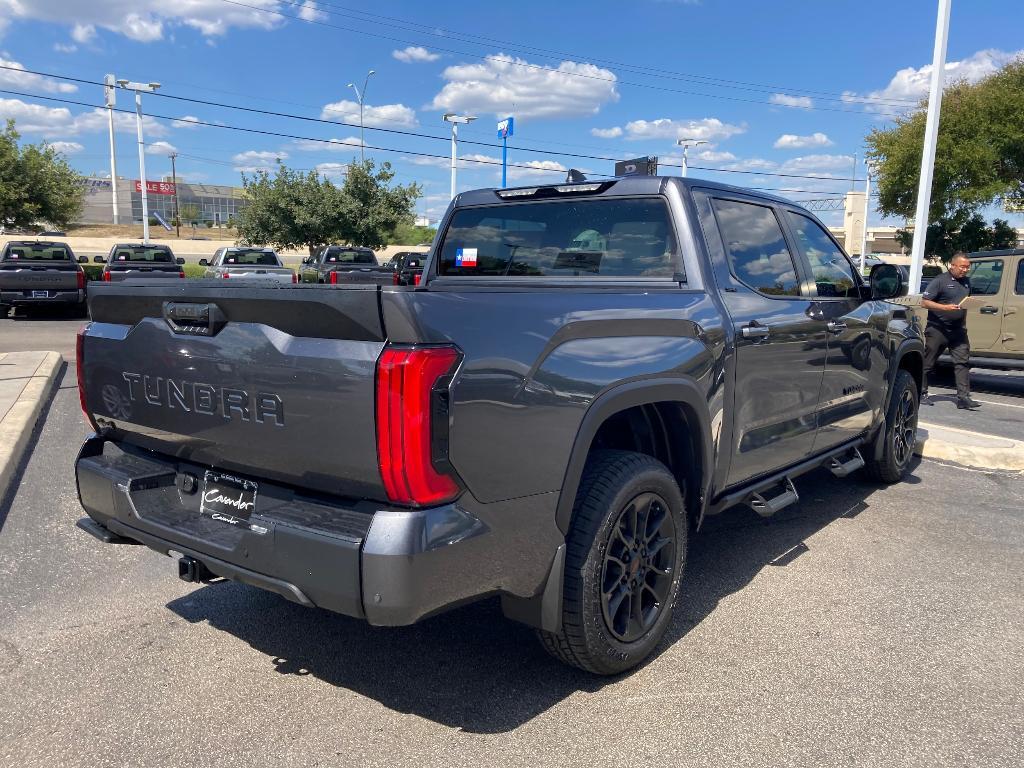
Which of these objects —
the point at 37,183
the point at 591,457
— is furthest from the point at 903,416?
the point at 37,183

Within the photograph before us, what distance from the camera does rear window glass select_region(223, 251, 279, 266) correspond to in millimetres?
21109

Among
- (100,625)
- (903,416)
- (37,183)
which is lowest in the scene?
(100,625)

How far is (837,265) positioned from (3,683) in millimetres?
4772

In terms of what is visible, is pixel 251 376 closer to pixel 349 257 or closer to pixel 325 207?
pixel 349 257

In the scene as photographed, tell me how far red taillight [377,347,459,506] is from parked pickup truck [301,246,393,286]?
14038 millimetres

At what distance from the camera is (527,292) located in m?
2.82

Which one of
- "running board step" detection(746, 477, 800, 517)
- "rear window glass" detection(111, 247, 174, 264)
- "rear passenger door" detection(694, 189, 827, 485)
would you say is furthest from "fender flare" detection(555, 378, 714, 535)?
"rear window glass" detection(111, 247, 174, 264)

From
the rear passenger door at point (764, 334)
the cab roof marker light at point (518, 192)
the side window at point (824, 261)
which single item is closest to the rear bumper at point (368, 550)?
the rear passenger door at point (764, 334)

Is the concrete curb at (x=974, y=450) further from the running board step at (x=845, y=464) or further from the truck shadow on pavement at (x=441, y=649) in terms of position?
the truck shadow on pavement at (x=441, y=649)

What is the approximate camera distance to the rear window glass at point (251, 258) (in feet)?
69.3

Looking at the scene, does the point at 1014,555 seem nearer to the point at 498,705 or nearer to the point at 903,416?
the point at 903,416

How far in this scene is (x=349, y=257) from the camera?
2405 centimetres

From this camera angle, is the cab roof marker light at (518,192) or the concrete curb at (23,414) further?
the concrete curb at (23,414)

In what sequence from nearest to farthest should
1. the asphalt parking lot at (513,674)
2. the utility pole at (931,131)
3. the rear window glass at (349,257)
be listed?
the asphalt parking lot at (513,674) < the utility pole at (931,131) < the rear window glass at (349,257)
